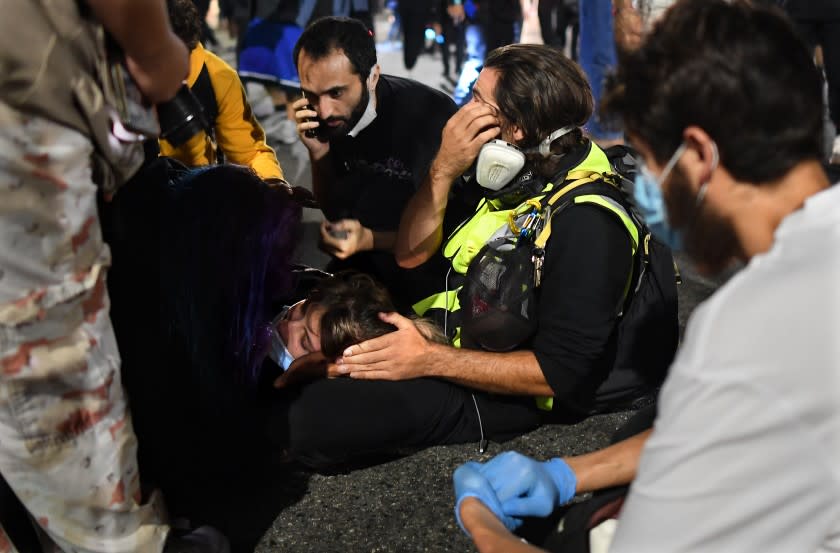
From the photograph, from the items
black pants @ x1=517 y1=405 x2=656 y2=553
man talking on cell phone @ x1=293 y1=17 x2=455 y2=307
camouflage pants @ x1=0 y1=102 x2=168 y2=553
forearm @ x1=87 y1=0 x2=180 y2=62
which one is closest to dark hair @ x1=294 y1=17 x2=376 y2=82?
man talking on cell phone @ x1=293 y1=17 x2=455 y2=307

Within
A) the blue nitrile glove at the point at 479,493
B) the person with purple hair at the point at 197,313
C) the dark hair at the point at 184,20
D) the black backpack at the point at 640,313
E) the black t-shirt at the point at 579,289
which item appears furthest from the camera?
the dark hair at the point at 184,20

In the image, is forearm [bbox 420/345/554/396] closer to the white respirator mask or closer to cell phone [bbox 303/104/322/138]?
the white respirator mask

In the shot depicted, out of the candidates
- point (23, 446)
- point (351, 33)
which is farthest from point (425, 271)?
point (23, 446)

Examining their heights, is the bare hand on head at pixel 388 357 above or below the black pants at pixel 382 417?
above

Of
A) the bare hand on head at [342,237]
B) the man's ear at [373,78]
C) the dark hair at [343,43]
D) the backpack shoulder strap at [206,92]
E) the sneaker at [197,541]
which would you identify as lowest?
the sneaker at [197,541]

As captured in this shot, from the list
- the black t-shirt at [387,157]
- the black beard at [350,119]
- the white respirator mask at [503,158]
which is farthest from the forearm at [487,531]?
the black beard at [350,119]

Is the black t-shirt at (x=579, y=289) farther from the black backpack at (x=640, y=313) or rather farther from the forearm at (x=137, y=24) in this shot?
the forearm at (x=137, y=24)

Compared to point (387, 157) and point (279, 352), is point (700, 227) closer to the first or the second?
point (279, 352)

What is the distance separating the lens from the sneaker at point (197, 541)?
1660 mm

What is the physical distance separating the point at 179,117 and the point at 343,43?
1223 millimetres

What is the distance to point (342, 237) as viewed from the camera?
7.96 feet

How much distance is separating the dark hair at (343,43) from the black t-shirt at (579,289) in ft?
3.49

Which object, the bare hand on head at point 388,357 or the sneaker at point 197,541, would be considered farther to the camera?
the bare hand on head at point 388,357

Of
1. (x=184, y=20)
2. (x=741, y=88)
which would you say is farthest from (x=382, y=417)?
(x=184, y=20)
